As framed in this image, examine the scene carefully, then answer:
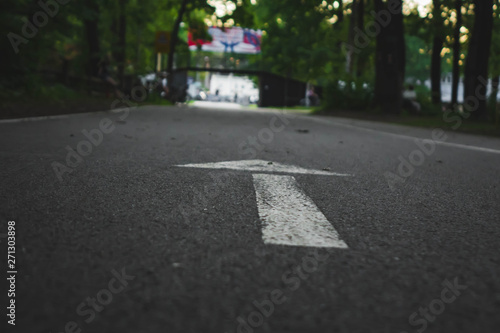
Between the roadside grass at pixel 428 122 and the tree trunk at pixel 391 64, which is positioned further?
the tree trunk at pixel 391 64

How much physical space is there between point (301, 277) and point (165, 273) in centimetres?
41

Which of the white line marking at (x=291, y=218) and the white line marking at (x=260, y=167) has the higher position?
the white line marking at (x=291, y=218)

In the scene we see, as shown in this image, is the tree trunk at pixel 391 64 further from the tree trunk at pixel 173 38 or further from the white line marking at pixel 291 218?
the white line marking at pixel 291 218

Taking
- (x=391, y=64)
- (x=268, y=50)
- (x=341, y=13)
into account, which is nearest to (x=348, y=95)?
(x=391, y=64)

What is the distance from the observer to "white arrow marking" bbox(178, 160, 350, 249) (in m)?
1.97

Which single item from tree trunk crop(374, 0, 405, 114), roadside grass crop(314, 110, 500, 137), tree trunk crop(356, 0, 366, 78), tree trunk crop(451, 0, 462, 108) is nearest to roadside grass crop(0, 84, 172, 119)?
roadside grass crop(314, 110, 500, 137)

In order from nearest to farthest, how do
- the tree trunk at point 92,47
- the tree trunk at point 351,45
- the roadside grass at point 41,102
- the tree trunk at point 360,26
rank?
the roadside grass at point 41,102 < the tree trunk at point 92,47 < the tree trunk at point 351,45 < the tree trunk at point 360,26

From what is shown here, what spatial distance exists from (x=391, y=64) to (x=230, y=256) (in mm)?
18479

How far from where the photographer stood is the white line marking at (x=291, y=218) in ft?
6.43

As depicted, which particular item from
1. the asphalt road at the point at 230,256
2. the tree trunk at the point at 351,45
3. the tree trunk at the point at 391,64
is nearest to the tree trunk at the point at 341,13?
the tree trunk at the point at 351,45

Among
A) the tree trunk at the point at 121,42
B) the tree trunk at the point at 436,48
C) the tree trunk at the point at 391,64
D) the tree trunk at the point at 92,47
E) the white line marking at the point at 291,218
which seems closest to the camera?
the white line marking at the point at 291,218

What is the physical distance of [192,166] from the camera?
406 cm

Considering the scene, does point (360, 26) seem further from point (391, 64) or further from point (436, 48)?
point (391, 64)

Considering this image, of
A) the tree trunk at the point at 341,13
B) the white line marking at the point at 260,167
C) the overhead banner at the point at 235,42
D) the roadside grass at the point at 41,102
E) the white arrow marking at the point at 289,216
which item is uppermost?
the tree trunk at the point at 341,13
